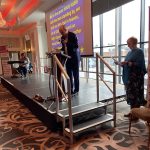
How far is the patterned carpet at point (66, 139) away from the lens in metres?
2.00

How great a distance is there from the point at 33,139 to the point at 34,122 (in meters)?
0.61

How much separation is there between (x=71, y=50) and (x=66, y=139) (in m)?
1.59

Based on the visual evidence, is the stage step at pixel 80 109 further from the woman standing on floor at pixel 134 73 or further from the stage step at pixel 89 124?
the woman standing on floor at pixel 134 73

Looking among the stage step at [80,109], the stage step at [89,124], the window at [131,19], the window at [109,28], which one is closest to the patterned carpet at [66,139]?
the stage step at [89,124]

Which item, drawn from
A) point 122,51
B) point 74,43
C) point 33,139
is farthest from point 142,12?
point 33,139

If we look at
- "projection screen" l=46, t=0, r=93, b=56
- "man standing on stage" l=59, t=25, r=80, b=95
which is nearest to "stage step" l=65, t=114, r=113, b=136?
"man standing on stage" l=59, t=25, r=80, b=95

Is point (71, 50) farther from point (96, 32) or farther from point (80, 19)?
point (96, 32)

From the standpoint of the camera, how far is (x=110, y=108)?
328 cm

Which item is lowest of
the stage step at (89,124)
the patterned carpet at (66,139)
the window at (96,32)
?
Result: the patterned carpet at (66,139)

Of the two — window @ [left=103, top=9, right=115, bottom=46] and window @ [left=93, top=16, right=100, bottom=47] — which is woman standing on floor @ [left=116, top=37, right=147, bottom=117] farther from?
window @ [left=93, top=16, right=100, bottom=47]

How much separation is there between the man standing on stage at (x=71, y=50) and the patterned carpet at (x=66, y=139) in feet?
3.58

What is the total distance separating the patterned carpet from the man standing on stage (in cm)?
109

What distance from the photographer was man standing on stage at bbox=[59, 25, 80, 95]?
2.97 m

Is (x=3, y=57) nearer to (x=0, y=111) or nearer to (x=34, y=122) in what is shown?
(x=0, y=111)
